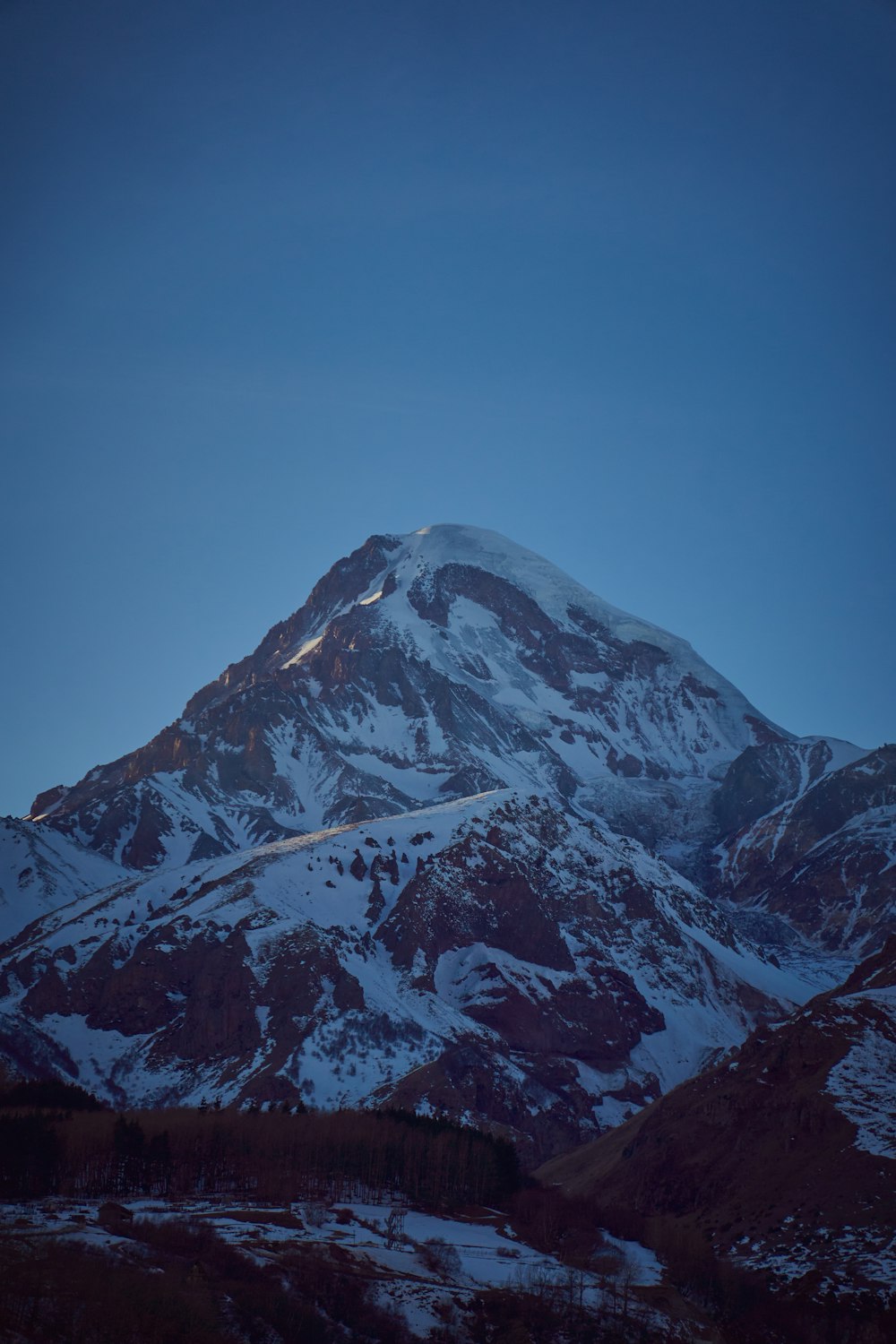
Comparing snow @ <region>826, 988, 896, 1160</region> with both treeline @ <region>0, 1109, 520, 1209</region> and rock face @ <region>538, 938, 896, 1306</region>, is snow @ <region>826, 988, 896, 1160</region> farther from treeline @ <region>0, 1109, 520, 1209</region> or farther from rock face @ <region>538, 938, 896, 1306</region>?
treeline @ <region>0, 1109, 520, 1209</region>

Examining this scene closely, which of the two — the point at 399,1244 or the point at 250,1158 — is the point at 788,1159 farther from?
the point at 250,1158

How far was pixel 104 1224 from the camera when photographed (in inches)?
3248

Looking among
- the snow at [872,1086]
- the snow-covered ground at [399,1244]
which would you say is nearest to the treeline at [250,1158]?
the snow-covered ground at [399,1244]

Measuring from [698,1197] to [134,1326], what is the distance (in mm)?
58631

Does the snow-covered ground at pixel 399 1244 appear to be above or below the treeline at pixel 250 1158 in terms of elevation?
below

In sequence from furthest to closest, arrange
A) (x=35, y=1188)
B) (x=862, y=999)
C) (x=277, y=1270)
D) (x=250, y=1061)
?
(x=250, y=1061), (x=862, y=999), (x=35, y=1188), (x=277, y=1270)

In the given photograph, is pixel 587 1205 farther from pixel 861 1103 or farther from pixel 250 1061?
pixel 250 1061

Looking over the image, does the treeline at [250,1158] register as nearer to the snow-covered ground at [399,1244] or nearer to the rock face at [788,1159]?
the snow-covered ground at [399,1244]

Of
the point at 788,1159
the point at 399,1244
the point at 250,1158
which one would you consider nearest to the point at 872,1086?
the point at 788,1159

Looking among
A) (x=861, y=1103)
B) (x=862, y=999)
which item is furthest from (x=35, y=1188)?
(x=862, y=999)

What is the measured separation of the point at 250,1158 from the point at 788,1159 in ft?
141

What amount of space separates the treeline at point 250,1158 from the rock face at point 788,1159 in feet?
45.9

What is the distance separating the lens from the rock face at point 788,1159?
93375mm

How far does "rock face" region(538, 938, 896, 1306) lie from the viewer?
93375 millimetres
